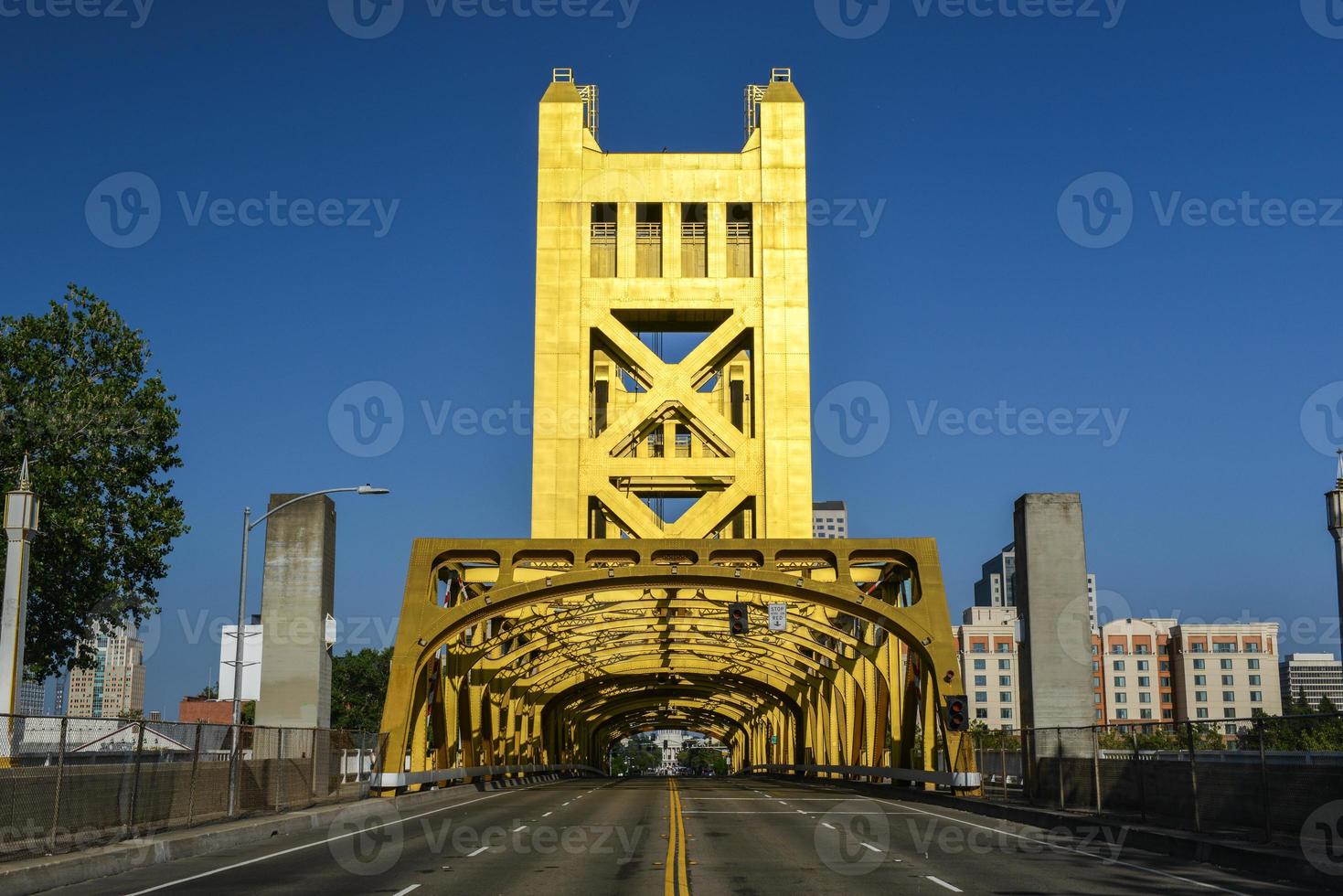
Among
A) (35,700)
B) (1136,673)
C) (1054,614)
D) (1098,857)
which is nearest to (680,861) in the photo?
(1098,857)

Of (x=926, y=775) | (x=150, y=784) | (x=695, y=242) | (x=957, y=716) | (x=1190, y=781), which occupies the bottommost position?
(x=926, y=775)

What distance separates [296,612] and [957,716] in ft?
53.0

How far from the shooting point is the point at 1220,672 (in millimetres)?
169375

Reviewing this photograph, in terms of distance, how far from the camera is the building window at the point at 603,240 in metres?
61.1

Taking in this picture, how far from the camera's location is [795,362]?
192 ft

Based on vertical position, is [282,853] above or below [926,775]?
below

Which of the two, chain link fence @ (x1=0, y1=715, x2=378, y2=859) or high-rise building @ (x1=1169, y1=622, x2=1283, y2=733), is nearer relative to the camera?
chain link fence @ (x1=0, y1=715, x2=378, y2=859)

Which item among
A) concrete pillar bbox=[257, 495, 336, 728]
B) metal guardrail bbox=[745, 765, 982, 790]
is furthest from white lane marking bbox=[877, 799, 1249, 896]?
concrete pillar bbox=[257, 495, 336, 728]

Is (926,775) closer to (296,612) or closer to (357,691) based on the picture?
(296,612)

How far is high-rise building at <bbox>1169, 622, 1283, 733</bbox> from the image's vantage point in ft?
555

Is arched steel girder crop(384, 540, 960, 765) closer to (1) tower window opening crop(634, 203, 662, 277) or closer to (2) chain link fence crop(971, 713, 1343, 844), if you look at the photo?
(2) chain link fence crop(971, 713, 1343, 844)

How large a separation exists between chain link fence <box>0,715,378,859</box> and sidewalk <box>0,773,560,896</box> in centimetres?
36

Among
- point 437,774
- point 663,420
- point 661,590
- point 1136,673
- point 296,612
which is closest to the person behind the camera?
point 296,612

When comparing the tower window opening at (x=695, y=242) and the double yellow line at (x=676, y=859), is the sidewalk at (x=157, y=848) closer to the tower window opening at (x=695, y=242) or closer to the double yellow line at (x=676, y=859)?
the double yellow line at (x=676, y=859)
